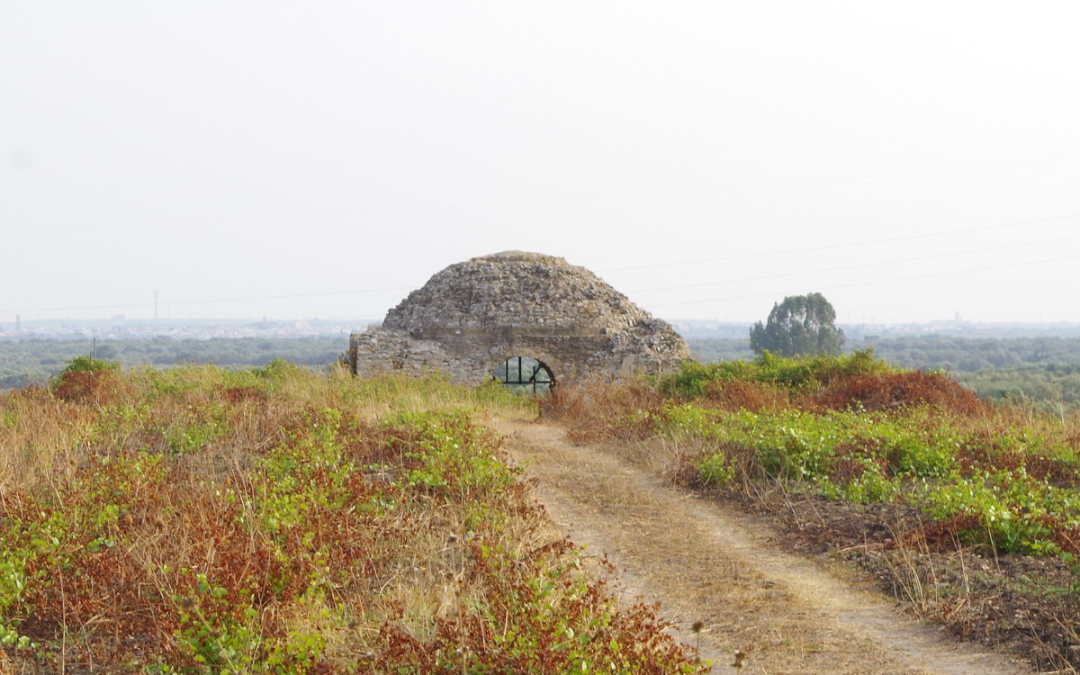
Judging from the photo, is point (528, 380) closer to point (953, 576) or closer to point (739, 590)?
point (739, 590)

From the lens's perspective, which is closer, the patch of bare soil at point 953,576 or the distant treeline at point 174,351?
the patch of bare soil at point 953,576

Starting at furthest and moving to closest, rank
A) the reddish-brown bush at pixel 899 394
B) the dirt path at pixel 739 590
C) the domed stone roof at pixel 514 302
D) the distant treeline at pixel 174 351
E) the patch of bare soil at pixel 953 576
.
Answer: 1. the distant treeline at pixel 174 351
2. the domed stone roof at pixel 514 302
3. the reddish-brown bush at pixel 899 394
4. the patch of bare soil at pixel 953 576
5. the dirt path at pixel 739 590

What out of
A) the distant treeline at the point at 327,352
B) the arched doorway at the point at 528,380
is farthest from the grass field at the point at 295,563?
the distant treeline at the point at 327,352

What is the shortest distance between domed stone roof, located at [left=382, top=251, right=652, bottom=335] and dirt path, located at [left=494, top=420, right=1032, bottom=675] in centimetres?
1354

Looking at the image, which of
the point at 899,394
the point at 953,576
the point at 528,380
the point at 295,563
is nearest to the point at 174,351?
the point at 528,380

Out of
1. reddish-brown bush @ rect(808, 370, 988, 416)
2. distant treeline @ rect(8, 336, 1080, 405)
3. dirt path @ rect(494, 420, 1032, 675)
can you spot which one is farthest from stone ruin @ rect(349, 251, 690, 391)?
distant treeline @ rect(8, 336, 1080, 405)

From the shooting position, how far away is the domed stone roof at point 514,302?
74.9 ft

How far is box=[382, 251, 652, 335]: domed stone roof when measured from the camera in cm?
2284

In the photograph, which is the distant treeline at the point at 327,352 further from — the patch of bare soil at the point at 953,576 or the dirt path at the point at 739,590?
the patch of bare soil at the point at 953,576

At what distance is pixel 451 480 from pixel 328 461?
1.10m

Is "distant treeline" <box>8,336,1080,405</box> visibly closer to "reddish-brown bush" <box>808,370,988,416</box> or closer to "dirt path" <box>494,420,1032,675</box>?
"reddish-brown bush" <box>808,370,988,416</box>

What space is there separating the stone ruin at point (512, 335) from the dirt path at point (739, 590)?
1300 cm

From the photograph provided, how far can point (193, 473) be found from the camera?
7.59 m

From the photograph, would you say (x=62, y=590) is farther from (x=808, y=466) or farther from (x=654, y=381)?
(x=654, y=381)
